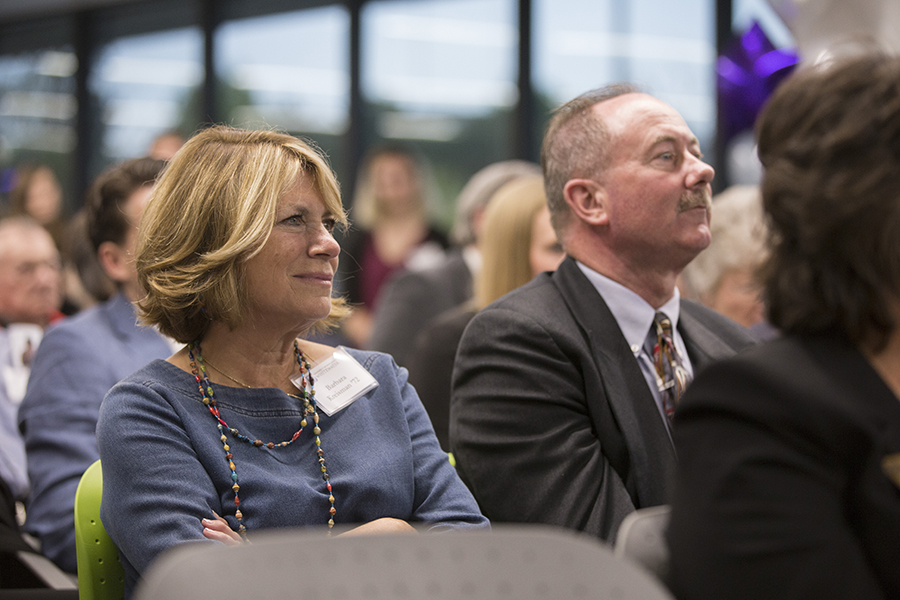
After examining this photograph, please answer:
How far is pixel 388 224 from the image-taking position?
6090 mm

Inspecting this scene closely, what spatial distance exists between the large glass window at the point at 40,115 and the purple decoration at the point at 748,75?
6.54 metres

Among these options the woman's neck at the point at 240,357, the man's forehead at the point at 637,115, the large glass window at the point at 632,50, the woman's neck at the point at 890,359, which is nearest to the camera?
the woman's neck at the point at 890,359

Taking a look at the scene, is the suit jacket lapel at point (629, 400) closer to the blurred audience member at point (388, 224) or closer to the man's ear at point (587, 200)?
the man's ear at point (587, 200)

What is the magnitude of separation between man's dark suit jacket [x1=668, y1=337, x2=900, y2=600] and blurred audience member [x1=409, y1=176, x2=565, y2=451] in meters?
1.84

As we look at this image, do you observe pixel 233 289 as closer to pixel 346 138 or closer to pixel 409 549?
pixel 409 549

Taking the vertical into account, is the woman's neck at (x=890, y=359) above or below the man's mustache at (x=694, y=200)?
below

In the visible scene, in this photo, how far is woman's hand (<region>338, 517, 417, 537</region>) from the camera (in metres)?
1.65

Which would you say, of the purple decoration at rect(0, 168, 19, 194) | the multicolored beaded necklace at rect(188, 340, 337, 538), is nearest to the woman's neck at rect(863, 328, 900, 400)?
the multicolored beaded necklace at rect(188, 340, 337, 538)

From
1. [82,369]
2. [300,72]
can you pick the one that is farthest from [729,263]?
[300,72]

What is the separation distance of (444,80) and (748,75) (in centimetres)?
293

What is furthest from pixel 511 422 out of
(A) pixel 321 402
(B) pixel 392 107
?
(B) pixel 392 107

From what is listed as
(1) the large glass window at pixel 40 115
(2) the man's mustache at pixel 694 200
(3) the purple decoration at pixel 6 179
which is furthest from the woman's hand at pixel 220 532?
(1) the large glass window at pixel 40 115

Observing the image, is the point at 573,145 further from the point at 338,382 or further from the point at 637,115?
the point at 338,382

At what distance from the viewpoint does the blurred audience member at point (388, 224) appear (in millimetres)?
6074
